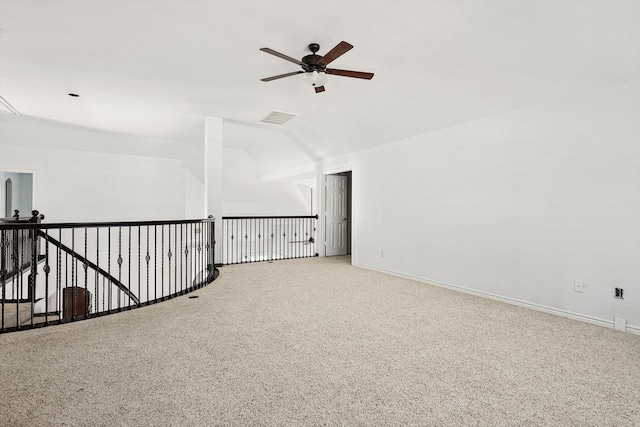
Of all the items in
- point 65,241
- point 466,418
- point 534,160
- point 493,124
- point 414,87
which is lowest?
point 466,418

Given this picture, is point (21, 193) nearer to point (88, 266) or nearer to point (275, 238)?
point (88, 266)

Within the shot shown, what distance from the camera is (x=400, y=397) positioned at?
2066 millimetres

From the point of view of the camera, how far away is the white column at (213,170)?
6367 millimetres

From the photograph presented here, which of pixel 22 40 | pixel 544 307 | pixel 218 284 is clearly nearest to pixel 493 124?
pixel 544 307

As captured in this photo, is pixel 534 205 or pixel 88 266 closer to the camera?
pixel 534 205

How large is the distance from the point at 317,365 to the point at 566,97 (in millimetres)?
3914

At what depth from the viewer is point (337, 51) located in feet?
10.0

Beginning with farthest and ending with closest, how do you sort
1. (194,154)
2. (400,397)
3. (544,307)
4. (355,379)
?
(194,154), (544,307), (355,379), (400,397)

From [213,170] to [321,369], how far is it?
4956 mm

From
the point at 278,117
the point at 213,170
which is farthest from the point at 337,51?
the point at 213,170

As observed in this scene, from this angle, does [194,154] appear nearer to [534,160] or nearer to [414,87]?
[414,87]

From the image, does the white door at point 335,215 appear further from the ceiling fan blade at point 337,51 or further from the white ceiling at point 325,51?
the ceiling fan blade at point 337,51

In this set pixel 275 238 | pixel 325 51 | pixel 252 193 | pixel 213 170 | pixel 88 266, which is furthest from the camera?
pixel 275 238

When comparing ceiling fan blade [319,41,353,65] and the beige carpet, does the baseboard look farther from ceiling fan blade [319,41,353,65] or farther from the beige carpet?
ceiling fan blade [319,41,353,65]
